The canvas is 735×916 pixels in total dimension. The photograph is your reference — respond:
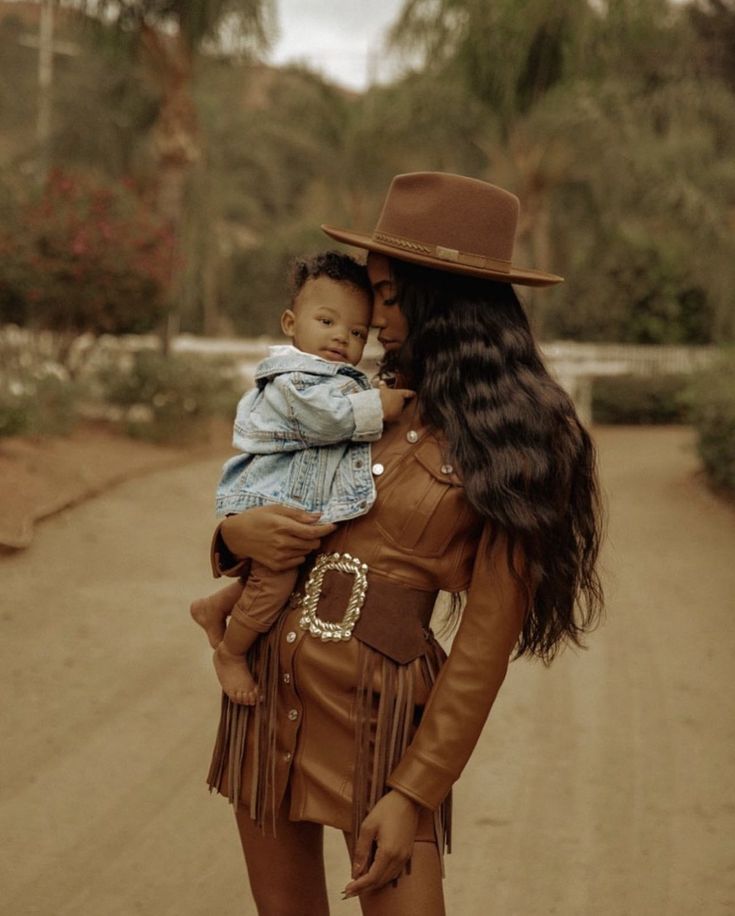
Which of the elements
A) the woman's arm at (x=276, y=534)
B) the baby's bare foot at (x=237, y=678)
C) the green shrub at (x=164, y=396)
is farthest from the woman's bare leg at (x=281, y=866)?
the green shrub at (x=164, y=396)

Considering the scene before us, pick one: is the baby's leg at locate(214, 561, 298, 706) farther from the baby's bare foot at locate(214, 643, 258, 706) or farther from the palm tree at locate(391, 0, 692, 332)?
the palm tree at locate(391, 0, 692, 332)

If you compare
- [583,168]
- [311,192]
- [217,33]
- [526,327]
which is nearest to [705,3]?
[311,192]

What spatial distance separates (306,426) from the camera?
226 centimetres

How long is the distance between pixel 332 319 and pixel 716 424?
31.9 feet

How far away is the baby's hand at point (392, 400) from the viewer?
2.25 metres

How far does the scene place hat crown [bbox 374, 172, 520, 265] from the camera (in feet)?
7.26

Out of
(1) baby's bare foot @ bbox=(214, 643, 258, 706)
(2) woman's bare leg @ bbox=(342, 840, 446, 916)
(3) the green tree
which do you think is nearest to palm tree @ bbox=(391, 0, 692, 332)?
(3) the green tree

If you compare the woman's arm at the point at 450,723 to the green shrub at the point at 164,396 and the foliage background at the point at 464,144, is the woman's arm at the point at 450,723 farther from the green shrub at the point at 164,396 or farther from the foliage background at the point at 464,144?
the foliage background at the point at 464,144

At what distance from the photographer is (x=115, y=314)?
1333 cm

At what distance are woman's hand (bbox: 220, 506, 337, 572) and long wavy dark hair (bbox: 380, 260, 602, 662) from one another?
29 cm

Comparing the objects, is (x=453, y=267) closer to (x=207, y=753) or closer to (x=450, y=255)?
(x=450, y=255)

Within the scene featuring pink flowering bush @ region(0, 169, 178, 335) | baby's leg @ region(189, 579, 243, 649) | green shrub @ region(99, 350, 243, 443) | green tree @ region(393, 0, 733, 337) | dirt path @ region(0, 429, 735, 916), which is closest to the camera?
baby's leg @ region(189, 579, 243, 649)

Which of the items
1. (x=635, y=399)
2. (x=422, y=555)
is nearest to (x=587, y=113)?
(x=635, y=399)

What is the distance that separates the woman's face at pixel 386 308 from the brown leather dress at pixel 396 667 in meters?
0.15
